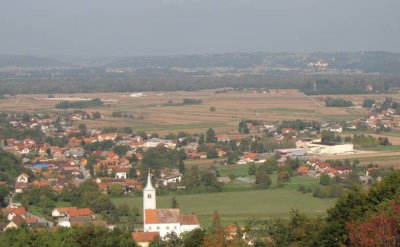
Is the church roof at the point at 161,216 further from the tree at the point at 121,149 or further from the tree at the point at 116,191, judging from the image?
the tree at the point at 121,149

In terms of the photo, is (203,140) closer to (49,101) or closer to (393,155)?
(393,155)

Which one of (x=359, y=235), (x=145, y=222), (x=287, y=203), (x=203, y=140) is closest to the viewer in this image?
(x=359, y=235)

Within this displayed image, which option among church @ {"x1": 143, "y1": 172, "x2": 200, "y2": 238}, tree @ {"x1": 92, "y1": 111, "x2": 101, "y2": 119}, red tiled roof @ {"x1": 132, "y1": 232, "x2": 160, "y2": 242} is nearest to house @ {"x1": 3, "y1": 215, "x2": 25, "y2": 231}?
red tiled roof @ {"x1": 132, "y1": 232, "x2": 160, "y2": 242}

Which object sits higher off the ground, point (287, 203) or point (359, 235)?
point (359, 235)

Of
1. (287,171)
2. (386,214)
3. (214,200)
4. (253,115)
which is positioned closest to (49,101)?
(253,115)

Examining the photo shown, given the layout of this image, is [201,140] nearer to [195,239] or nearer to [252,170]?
[252,170]

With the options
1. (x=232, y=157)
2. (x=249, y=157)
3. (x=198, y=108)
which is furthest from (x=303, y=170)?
(x=198, y=108)

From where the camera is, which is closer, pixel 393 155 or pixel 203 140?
pixel 393 155
